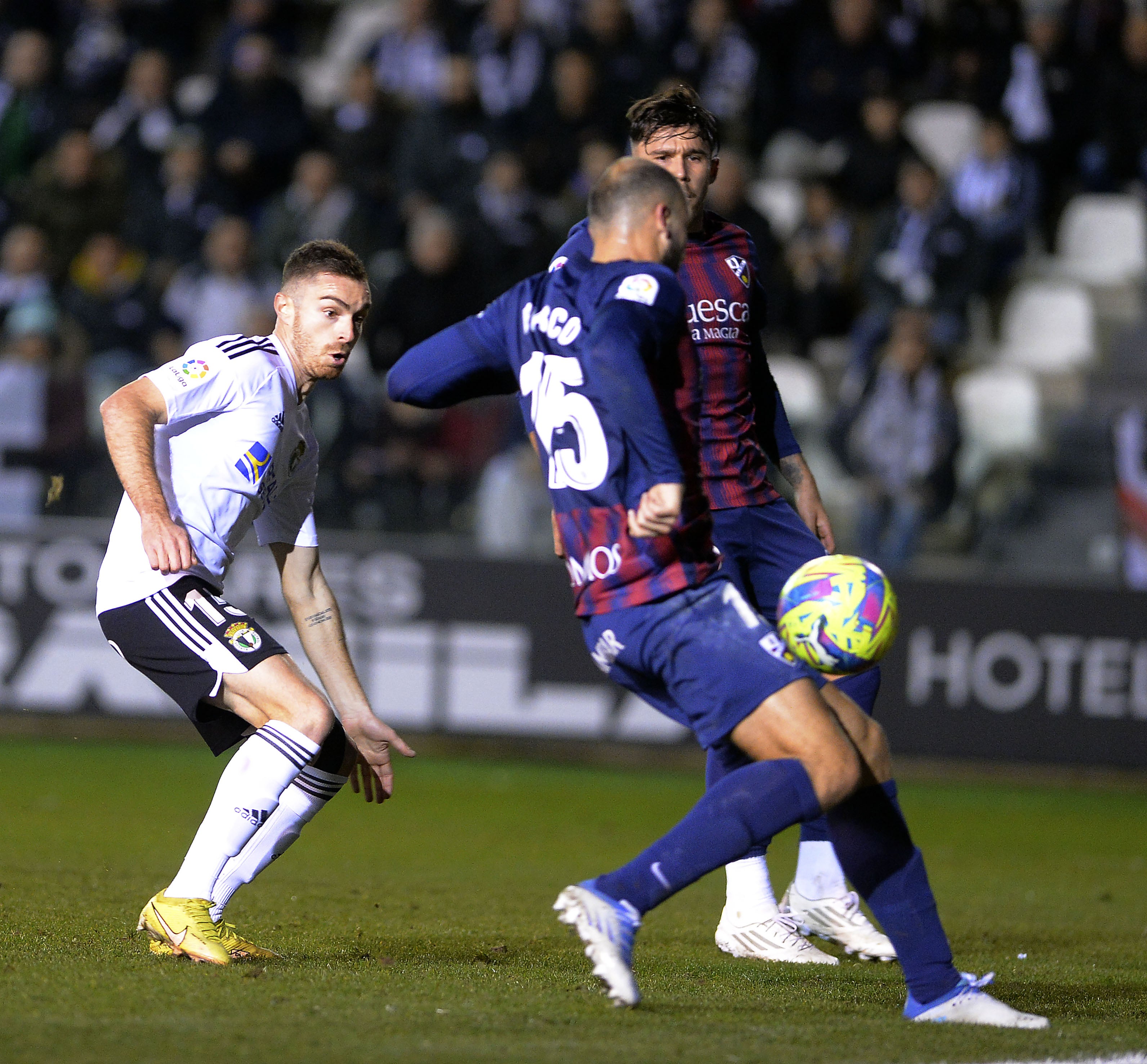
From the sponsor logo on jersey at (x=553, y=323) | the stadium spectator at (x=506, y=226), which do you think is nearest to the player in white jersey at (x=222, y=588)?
the sponsor logo on jersey at (x=553, y=323)

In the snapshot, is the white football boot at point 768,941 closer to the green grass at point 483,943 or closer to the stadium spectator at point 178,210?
the green grass at point 483,943

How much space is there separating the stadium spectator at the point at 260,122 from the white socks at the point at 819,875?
10.9m

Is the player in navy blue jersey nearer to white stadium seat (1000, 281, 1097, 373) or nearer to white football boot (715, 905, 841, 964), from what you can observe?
white football boot (715, 905, 841, 964)

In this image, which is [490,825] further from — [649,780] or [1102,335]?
[1102,335]

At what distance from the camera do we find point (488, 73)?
15.4 metres

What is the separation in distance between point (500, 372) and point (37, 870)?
344 centimetres

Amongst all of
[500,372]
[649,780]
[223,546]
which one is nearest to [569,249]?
[500,372]

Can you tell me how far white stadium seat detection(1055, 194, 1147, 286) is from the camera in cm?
1572

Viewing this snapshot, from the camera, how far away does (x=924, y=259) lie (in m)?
13.8

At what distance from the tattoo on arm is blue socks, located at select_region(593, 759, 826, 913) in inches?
70.1

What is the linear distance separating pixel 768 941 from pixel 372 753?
1.51m

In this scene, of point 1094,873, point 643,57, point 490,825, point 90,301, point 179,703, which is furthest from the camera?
point 643,57

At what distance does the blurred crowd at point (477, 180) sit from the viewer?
11.6m

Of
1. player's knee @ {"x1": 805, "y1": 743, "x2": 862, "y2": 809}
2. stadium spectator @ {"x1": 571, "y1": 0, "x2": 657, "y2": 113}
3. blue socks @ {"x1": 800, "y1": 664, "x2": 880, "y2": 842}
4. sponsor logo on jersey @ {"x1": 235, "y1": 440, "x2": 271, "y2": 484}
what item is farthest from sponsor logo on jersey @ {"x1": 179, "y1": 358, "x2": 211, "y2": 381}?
stadium spectator @ {"x1": 571, "y1": 0, "x2": 657, "y2": 113}
